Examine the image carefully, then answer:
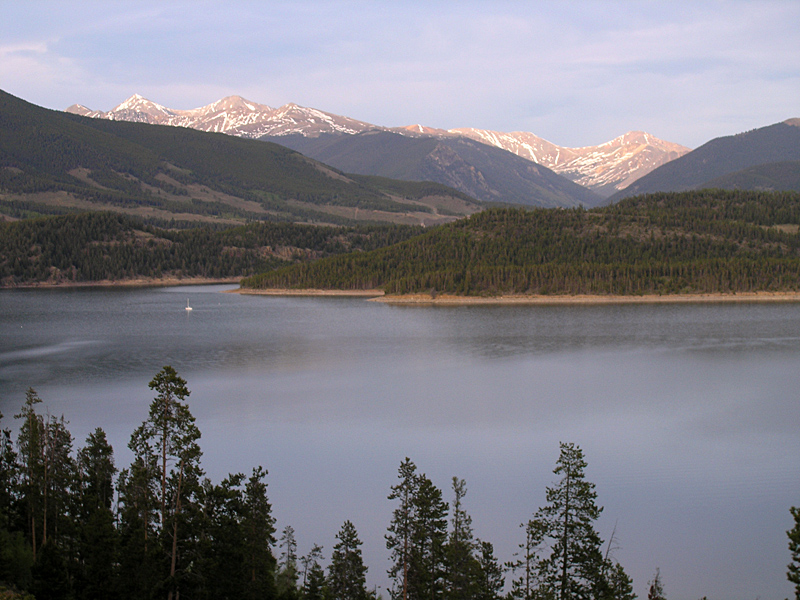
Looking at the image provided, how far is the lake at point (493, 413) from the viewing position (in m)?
27.6

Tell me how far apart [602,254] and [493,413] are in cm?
10368

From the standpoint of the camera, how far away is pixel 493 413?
4488 cm

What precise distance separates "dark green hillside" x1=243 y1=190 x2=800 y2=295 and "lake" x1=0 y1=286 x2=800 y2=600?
1396 inches

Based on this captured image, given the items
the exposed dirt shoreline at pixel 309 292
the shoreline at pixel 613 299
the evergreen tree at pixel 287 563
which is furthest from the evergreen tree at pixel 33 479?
the exposed dirt shoreline at pixel 309 292

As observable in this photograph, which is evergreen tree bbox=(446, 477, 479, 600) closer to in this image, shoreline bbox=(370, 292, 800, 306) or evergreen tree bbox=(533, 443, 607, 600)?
evergreen tree bbox=(533, 443, 607, 600)

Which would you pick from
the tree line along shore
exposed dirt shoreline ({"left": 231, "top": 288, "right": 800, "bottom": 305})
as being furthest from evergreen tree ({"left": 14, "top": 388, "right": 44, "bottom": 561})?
the tree line along shore

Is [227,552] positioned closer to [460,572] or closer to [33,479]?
[460,572]

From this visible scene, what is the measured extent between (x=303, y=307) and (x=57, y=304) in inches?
1531

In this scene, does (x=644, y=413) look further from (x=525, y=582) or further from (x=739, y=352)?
(x=739, y=352)

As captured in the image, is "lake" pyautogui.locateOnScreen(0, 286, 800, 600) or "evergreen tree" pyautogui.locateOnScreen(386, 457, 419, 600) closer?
"evergreen tree" pyautogui.locateOnScreen(386, 457, 419, 600)

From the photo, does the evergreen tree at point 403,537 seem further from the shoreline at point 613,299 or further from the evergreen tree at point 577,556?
the shoreline at point 613,299

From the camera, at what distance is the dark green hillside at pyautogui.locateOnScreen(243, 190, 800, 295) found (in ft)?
422

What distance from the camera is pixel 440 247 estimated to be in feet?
510

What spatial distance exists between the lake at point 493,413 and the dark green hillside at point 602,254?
3545cm
